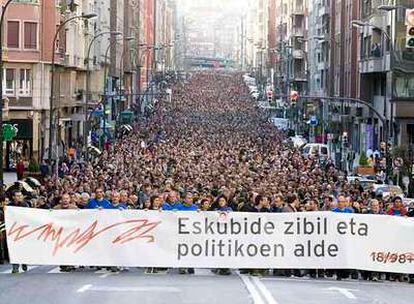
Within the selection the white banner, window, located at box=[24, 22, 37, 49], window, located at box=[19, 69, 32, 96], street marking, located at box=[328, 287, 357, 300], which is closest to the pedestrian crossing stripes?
the white banner

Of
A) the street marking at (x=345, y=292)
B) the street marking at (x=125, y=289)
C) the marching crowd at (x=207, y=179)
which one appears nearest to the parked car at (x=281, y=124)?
the marching crowd at (x=207, y=179)

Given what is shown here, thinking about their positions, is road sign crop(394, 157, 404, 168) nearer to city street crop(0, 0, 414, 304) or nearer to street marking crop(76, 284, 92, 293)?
city street crop(0, 0, 414, 304)

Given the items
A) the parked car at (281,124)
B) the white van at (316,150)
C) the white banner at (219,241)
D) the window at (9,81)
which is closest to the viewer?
the white banner at (219,241)

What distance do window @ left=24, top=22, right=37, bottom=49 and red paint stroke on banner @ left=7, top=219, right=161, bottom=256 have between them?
44411 mm

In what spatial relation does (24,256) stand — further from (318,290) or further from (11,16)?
(11,16)

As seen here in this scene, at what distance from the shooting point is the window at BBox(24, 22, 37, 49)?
216ft

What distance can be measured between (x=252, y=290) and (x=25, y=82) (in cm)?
4788

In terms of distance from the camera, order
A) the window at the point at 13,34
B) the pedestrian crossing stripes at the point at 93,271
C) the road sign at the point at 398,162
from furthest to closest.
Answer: the window at the point at 13,34 < the road sign at the point at 398,162 < the pedestrian crossing stripes at the point at 93,271

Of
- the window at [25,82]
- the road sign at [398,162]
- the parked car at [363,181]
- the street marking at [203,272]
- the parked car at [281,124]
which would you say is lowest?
the street marking at [203,272]

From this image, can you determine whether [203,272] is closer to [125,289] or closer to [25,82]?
[125,289]

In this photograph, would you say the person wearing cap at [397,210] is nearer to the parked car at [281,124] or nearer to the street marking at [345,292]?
the street marking at [345,292]

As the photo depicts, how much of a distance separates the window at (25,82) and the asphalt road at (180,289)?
4334cm

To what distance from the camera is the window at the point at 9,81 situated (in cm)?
6491

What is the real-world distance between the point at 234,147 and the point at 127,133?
27.7 meters
